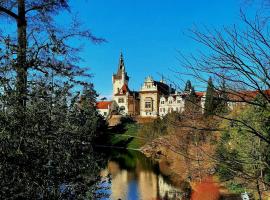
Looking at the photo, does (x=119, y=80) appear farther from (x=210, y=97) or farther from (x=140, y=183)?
(x=210, y=97)

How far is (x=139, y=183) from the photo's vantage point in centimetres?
2953

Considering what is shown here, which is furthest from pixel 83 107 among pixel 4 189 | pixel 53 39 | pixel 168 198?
pixel 168 198

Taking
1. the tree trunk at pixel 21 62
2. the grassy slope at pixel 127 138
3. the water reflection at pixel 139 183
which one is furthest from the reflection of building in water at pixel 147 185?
the grassy slope at pixel 127 138

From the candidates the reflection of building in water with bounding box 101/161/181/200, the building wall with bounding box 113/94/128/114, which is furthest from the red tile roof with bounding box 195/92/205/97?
the building wall with bounding box 113/94/128/114

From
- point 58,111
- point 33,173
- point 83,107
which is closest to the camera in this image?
point 33,173

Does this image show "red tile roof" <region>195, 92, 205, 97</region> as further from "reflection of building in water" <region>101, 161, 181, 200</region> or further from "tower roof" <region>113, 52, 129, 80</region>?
"tower roof" <region>113, 52, 129, 80</region>

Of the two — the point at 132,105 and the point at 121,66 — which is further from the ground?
the point at 121,66

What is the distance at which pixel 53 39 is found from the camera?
6.31 metres

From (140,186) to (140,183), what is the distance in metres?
1.36

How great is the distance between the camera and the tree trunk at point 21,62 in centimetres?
544

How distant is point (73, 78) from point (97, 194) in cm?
182

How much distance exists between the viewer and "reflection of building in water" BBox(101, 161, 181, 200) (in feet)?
80.2

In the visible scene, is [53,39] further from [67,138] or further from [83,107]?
[67,138]

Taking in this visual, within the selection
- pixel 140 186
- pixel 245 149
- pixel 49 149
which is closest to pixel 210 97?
pixel 49 149
